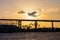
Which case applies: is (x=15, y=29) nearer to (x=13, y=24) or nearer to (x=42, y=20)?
(x=13, y=24)

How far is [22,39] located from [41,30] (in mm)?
5706

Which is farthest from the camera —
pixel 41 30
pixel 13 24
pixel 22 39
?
pixel 41 30

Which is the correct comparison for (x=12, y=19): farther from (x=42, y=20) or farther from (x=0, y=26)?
(x=42, y=20)

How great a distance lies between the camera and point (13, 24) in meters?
16.4

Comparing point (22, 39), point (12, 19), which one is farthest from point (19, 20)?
point (22, 39)

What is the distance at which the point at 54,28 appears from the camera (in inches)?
696

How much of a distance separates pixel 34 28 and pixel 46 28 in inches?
35.9

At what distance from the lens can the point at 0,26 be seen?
1706 cm

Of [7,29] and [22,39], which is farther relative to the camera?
[7,29]

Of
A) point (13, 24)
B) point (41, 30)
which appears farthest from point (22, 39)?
point (41, 30)

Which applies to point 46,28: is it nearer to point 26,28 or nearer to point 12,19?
point 26,28

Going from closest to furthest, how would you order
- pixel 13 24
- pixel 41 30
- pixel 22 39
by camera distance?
pixel 22 39, pixel 13 24, pixel 41 30

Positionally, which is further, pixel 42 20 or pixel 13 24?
pixel 42 20

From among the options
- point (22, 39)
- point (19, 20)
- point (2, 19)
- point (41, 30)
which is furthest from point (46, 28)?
point (22, 39)
